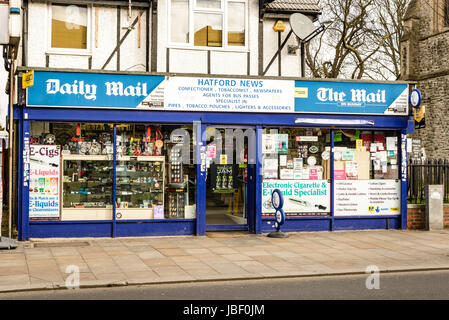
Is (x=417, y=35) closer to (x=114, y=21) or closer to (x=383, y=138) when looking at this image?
(x=383, y=138)

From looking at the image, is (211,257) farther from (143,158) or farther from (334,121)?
(334,121)

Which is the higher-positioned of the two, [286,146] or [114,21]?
[114,21]

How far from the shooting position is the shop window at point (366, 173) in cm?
1444

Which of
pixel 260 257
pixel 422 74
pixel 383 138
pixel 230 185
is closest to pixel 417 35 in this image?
pixel 422 74

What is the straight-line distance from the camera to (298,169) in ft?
47.0

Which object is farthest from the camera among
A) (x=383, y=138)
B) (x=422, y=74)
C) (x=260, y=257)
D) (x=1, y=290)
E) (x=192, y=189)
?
(x=422, y=74)

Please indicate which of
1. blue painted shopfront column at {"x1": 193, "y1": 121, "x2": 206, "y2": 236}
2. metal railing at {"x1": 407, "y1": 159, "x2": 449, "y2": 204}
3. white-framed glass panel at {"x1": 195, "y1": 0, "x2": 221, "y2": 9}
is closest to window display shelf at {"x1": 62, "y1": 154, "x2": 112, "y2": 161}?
blue painted shopfront column at {"x1": 193, "y1": 121, "x2": 206, "y2": 236}

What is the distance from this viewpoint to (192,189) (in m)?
13.8

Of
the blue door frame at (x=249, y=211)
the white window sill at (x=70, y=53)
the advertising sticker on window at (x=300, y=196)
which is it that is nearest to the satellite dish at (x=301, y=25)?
the blue door frame at (x=249, y=211)

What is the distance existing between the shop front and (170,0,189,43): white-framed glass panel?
1622mm

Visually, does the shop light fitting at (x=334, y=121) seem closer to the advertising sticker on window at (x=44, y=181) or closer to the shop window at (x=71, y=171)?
the shop window at (x=71, y=171)

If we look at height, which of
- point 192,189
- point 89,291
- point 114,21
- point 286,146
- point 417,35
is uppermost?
point 417,35

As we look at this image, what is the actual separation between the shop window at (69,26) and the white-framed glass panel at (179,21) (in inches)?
83.3

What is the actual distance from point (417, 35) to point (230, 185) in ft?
70.8
